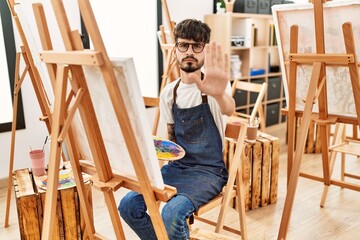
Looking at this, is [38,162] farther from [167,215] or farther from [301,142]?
[301,142]

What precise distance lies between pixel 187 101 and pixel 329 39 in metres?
0.76

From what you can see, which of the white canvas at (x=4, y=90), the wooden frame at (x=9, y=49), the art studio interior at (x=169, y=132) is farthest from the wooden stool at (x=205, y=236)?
the white canvas at (x=4, y=90)

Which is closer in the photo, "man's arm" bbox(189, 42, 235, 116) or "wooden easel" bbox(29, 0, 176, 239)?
"wooden easel" bbox(29, 0, 176, 239)

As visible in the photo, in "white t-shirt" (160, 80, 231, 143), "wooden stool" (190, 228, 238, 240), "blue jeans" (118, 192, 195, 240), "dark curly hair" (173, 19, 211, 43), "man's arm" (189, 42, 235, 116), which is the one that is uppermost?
"dark curly hair" (173, 19, 211, 43)

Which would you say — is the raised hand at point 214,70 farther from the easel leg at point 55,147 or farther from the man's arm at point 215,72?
the easel leg at point 55,147

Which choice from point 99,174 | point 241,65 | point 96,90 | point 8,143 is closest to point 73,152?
point 99,174

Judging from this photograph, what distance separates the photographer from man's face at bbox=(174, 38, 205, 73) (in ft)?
5.28

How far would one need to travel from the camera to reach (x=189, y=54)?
63.4 inches

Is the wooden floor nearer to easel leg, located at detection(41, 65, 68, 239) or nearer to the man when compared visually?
the man

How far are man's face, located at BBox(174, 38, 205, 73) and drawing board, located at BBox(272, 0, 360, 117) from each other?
0.56m

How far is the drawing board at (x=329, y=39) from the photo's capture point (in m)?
1.67

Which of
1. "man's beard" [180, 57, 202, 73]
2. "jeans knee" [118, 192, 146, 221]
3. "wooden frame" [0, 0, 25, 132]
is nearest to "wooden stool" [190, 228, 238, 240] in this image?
"jeans knee" [118, 192, 146, 221]

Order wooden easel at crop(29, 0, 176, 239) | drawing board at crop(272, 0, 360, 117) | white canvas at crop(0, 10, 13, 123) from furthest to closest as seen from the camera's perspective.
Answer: white canvas at crop(0, 10, 13, 123) → drawing board at crop(272, 0, 360, 117) → wooden easel at crop(29, 0, 176, 239)

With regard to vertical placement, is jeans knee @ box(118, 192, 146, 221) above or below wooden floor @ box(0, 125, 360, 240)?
above
